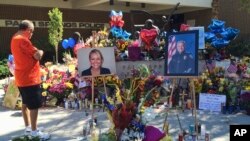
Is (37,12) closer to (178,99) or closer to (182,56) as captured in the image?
(178,99)

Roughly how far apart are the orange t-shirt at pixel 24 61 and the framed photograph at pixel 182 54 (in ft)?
6.62

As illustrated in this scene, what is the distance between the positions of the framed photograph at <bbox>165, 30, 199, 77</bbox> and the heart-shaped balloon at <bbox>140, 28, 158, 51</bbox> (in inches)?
161

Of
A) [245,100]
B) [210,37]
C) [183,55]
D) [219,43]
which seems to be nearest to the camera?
[183,55]

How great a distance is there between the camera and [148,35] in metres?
9.97

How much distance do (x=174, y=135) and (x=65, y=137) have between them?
1.75 meters

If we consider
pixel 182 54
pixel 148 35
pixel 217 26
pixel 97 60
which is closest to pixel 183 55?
pixel 182 54

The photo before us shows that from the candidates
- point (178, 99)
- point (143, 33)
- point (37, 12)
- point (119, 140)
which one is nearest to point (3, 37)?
point (37, 12)

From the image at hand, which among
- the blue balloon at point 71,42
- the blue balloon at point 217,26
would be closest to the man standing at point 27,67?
the blue balloon at point 71,42

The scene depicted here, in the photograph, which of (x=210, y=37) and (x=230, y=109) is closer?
(x=230, y=109)

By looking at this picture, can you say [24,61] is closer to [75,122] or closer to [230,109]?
[75,122]

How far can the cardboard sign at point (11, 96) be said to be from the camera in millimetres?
9000

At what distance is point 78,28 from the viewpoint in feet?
74.4

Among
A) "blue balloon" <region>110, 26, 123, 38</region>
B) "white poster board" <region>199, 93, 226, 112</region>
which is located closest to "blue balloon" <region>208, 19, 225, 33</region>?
"blue balloon" <region>110, 26, 123, 38</region>

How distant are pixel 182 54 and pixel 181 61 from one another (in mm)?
110
